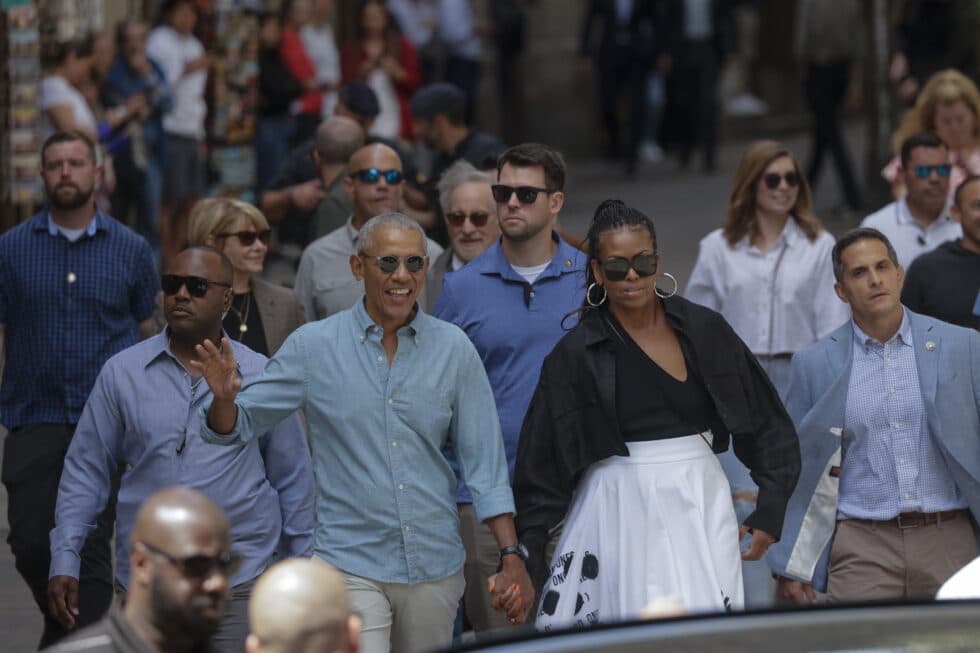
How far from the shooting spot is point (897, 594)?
7219mm

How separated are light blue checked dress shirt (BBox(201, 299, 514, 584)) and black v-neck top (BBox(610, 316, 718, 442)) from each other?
0.50 metres

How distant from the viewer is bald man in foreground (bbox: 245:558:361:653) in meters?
4.32

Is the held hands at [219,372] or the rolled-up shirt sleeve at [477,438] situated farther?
the rolled-up shirt sleeve at [477,438]

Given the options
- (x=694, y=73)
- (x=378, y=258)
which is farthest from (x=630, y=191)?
(x=378, y=258)

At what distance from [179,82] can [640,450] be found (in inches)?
381

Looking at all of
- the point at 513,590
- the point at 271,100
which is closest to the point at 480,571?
the point at 513,590

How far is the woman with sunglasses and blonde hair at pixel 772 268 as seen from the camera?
361 inches

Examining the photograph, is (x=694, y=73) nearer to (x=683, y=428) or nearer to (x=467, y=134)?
(x=467, y=134)

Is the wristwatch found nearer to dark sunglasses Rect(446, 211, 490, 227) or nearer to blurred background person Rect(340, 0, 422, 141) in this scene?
dark sunglasses Rect(446, 211, 490, 227)

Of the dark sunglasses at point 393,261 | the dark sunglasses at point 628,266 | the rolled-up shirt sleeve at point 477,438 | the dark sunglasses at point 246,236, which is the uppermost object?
the dark sunglasses at point 246,236

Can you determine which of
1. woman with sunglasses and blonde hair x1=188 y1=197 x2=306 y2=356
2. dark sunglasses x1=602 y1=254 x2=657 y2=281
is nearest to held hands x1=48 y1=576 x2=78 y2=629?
woman with sunglasses and blonde hair x1=188 y1=197 x2=306 y2=356

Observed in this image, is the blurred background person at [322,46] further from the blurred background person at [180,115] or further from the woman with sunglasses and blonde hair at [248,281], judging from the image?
the woman with sunglasses and blonde hair at [248,281]

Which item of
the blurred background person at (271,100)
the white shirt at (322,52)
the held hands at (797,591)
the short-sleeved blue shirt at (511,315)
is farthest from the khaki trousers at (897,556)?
the white shirt at (322,52)

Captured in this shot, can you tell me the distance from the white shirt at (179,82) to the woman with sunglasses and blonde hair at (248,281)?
266 inches
